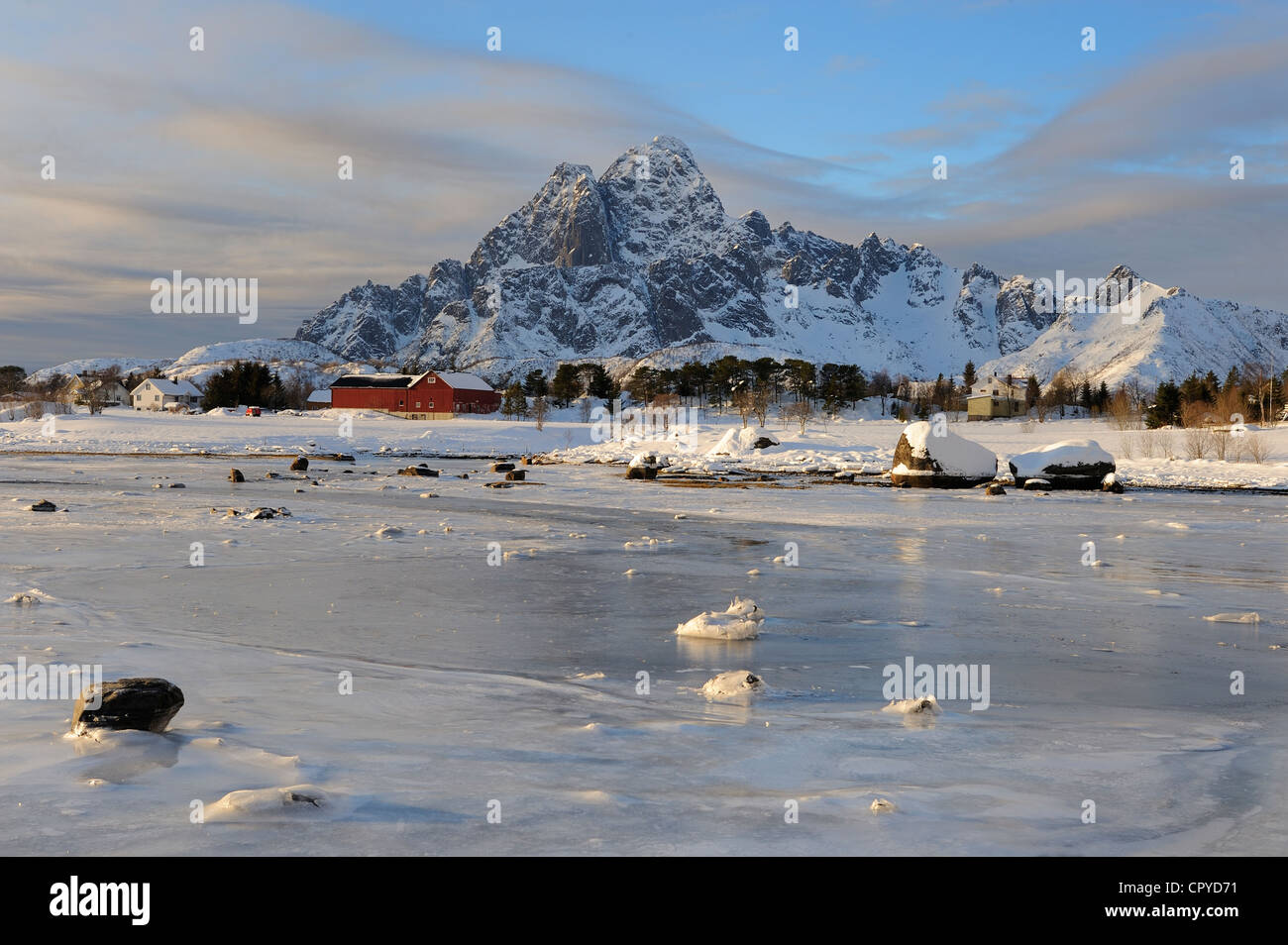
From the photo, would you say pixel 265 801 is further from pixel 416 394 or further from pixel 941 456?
pixel 416 394

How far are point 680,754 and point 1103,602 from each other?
8247 mm

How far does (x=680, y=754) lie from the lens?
6176 millimetres

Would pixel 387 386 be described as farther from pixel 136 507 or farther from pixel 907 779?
pixel 907 779

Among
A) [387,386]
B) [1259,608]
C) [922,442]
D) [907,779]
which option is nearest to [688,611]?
[907,779]

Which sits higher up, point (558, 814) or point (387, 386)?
point (387, 386)

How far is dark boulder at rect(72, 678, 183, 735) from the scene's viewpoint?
20.1 ft

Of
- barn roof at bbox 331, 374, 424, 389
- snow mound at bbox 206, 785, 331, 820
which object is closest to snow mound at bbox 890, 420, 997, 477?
snow mound at bbox 206, 785, 331, 820

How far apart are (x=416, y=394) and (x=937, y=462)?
91376mm

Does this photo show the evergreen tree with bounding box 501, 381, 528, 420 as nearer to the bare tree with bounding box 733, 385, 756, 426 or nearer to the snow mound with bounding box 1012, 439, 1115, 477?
the bare tree with bounding box 733, 385, 756, 426

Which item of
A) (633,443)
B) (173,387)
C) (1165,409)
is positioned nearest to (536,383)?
(633,443)

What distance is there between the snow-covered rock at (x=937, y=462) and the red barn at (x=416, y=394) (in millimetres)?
83088

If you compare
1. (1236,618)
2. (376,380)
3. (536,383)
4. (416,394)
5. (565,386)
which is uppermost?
(376,380)

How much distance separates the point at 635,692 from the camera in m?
7.85

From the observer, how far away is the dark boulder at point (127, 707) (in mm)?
6137
